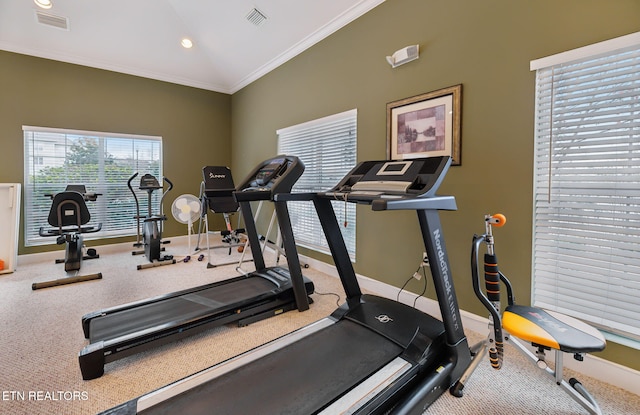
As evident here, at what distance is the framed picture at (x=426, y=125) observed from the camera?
239 centimetres

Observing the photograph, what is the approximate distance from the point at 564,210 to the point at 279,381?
82.0 inches

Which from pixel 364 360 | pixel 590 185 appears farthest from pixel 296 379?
pixel 590 185

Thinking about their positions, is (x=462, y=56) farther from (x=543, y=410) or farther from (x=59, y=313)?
(x=59, y=313)

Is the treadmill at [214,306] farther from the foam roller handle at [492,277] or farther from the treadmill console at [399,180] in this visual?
the foam roller handle at [492,277]

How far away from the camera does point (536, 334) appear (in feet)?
4.54

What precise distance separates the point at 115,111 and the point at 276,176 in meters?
3.81

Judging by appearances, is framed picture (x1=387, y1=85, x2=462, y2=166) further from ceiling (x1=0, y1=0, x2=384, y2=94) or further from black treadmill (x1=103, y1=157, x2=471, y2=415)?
ceiling (x1=0, y1=0, x2=384, y2=94)

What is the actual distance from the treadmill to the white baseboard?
727mm

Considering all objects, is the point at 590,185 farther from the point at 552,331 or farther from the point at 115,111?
the point at 115,111

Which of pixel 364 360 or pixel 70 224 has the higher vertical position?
pixel 70 224

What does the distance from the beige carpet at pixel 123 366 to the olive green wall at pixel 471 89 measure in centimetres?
50

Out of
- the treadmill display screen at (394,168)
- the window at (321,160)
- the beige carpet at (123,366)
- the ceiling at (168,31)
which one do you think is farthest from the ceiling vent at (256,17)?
the beige carpet at (123,366)

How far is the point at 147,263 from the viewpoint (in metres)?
4.18

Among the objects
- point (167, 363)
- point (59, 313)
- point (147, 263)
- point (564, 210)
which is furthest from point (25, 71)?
point (564, 210)
